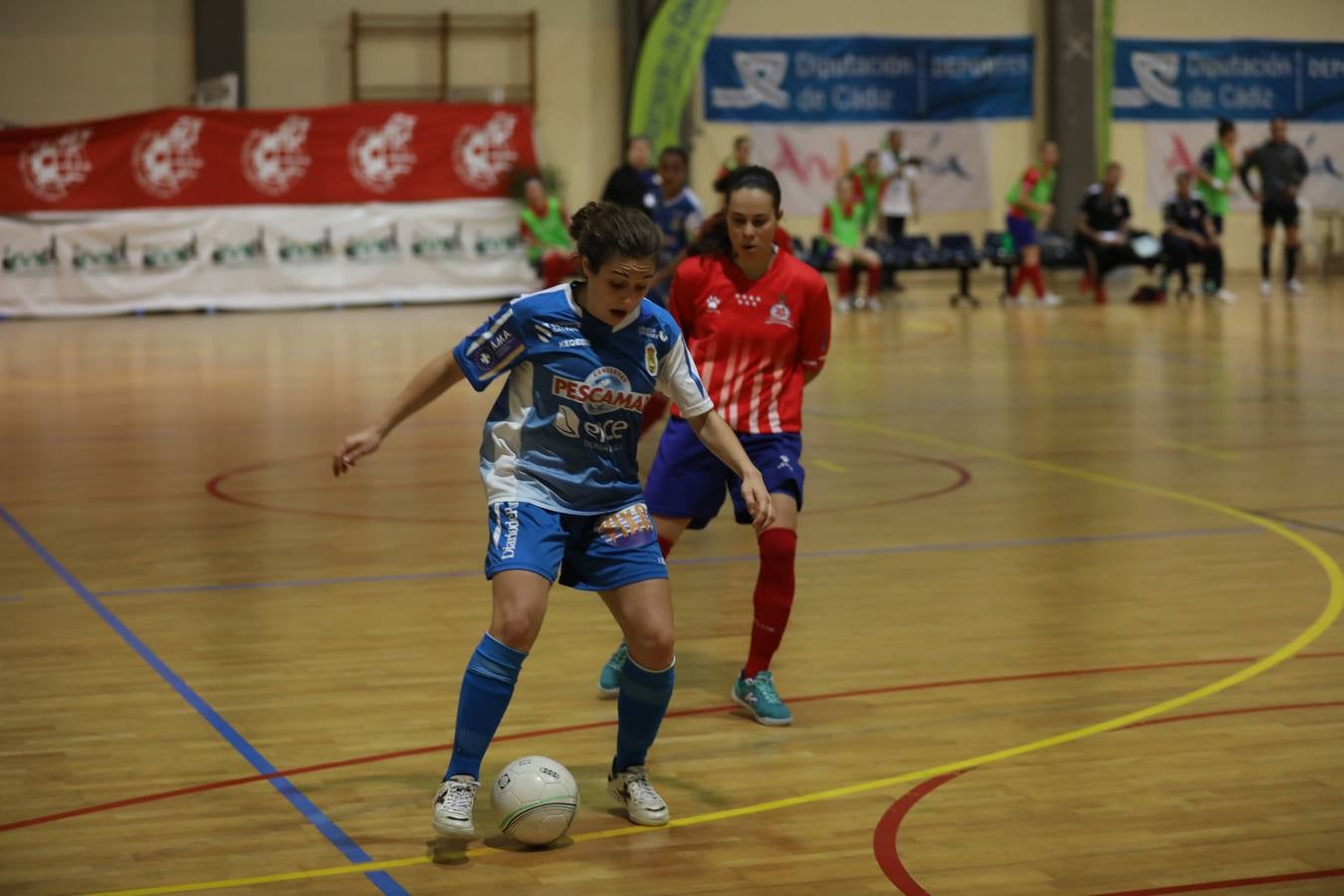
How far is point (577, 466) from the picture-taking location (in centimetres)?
457

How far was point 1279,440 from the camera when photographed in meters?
11.5

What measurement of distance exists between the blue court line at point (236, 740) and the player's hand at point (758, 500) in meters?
1.25

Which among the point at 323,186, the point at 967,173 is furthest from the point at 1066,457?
the point at 967,173

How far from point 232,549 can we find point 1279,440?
655cm

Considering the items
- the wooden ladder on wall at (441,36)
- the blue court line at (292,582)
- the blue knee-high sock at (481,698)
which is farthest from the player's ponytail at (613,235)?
the wooden ladder on wall at (441,36)

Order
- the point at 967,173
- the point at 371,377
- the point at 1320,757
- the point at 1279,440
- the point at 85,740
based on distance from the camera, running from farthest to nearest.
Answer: the point at 967,173, the point at 371,377, the point at 1279,440, the point at 85,740, the point at 1320,757

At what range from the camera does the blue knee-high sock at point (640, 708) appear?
4.64 metres

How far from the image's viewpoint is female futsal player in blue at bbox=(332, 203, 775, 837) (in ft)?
14.5

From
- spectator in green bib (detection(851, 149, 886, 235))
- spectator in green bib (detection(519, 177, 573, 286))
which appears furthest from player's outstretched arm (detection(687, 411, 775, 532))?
spectator in green bib (detection(851, 149, 886, 235))

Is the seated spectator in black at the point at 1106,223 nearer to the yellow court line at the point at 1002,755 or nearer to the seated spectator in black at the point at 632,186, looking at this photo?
the seated spectator in black at the point at 632,186

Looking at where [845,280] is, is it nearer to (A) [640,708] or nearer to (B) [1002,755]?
(B) [1002,755]

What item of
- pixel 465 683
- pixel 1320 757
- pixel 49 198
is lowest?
pixel 1320 757

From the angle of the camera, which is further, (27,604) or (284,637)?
(27,604)

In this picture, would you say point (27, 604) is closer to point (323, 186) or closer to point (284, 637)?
point (284, 637)
